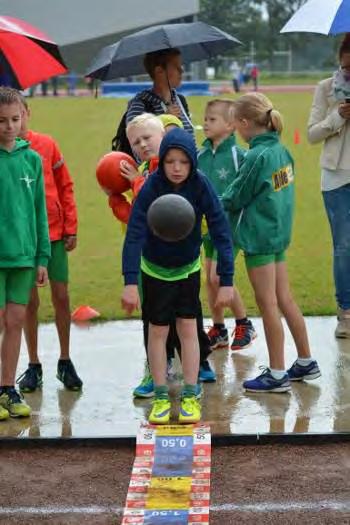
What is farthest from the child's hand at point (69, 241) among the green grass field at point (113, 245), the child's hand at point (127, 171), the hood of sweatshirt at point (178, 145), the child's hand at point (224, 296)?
the green grass field at point (113, 245)

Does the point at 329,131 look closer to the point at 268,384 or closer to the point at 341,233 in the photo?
the point at 341,233

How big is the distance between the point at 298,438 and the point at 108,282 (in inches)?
184

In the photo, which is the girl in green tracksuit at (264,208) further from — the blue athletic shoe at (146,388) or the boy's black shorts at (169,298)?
the blue athletic shoe at (146,388)

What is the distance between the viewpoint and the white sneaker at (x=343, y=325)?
24.1ft

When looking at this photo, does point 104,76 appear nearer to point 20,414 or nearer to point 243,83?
point 20,414

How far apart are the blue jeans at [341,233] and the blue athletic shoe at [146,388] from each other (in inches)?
77.4

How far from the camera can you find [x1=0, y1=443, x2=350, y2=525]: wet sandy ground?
4.54 metres

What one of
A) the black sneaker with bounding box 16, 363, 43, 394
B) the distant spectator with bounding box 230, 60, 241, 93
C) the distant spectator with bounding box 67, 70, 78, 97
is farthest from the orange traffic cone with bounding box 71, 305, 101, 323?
the distant spectator with bounding box 67, 70, 78, 97

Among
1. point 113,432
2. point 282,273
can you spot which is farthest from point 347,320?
point 113,432

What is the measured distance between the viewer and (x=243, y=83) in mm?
59844

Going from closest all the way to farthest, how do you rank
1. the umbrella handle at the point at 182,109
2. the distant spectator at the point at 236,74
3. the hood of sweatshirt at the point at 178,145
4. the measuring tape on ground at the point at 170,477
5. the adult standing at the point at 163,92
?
the measuring tape on ground at the point at 170,477 → the hood of sweatshirt at the point at 178,145 → the adult standing at the point at 163,92 → the umbrella handle at the point at 182,109 → the distant spectator at the point at 236,74

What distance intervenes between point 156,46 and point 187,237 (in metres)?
1.58

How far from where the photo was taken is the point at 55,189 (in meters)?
6.23

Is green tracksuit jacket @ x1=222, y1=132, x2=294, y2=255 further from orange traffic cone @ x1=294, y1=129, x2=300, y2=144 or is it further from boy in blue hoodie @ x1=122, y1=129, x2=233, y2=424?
orange traffic cone @ x1=294, y1=129, x2=300, y2=144
